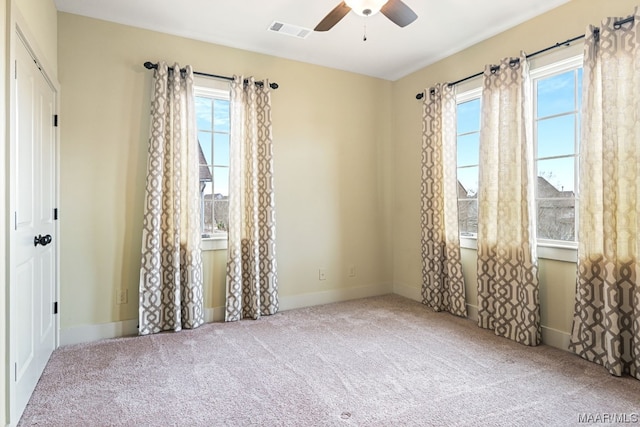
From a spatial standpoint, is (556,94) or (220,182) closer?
(556,94)

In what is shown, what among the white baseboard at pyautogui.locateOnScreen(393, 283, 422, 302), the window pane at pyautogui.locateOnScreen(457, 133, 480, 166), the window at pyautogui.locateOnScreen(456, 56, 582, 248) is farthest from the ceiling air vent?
the white baseboard at pyautogui.locateOnScreen(393, 283, 422, 302)

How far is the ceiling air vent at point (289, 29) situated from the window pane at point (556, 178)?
2.34 m

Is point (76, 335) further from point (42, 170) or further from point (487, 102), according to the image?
point (487, 102)

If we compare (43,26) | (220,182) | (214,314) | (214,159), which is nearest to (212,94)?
(214,159)

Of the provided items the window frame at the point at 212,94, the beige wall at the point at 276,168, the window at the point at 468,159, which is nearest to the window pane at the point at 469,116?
the window at the point at 468,159

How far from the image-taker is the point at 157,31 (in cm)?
330

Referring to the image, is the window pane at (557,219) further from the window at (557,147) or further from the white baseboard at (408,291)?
the white baseboard at (408,291)

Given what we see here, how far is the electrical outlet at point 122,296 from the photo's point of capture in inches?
125

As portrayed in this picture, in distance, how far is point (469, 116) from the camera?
3797mm

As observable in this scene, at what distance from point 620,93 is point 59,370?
4186 mm

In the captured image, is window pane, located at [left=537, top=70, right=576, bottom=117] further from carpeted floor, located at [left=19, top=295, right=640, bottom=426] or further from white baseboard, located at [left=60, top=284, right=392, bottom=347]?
white baseboard, located at [left=60, top=284, right=392, bottom=347]

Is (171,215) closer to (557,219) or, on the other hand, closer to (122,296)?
(122,296)

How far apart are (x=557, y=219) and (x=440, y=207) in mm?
1081

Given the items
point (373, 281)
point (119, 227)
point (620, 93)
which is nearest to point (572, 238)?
point (620, 93)
